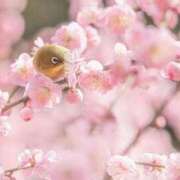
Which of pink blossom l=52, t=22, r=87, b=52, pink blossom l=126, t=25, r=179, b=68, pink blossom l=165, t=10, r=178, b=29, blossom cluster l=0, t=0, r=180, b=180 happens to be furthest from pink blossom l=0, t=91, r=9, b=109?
pink blossom l=165, t=10, r=178, b=29

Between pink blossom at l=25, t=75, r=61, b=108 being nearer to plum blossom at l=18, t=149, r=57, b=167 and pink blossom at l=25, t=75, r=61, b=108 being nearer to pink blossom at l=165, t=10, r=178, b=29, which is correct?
plum blossom at l=18, t=149, r=57, b=167

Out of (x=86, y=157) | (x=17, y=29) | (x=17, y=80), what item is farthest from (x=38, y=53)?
(x=17, y=29)

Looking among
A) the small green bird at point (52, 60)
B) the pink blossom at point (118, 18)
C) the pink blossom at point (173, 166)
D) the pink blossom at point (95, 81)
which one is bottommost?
the pink blossom at point (173, 166)

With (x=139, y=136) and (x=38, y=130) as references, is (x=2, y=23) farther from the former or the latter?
(x=139, y=136)

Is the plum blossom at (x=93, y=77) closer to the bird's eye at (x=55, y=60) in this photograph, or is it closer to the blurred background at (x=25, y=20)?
the bird's eye at (x=55, y=60)

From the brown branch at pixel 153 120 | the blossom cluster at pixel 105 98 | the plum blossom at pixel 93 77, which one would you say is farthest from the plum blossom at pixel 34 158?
the brown branch at pixel 153 120

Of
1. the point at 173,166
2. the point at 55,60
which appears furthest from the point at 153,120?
the point at 55,60

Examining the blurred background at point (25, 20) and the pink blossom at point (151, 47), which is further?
the blurred background at point (25, 20)
